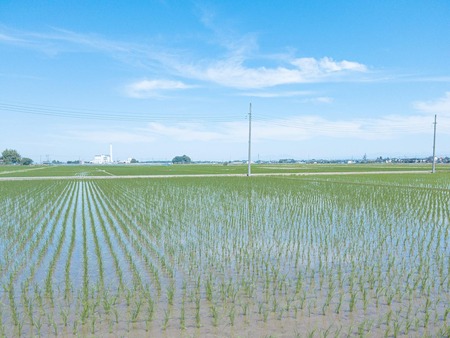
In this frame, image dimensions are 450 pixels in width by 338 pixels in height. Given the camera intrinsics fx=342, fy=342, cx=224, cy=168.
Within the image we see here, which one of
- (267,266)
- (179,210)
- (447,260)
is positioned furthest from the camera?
(179,210)

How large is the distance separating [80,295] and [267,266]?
9.76 ft

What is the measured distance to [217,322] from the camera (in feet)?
13.1

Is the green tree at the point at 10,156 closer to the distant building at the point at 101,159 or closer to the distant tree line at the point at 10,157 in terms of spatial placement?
the distant tree line at the point at 10,157

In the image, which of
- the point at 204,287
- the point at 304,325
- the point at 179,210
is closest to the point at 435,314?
the point at 304,325

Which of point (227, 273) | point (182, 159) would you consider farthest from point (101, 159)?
point (227, 273)

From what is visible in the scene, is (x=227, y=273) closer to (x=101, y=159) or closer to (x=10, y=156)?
(x=10, y=156)

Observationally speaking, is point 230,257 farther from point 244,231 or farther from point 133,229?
point 133,229

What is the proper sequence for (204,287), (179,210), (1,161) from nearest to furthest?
(204,287), (179,210), (1,161)

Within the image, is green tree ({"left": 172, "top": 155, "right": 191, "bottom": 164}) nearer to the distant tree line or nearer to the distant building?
the distant building

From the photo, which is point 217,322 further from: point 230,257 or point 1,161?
point 1,161

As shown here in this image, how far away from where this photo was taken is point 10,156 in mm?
114812

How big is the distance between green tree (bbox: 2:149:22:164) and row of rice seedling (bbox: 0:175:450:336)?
122 meters

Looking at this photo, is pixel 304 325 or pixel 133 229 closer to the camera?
pixel 304 325

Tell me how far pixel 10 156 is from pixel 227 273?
131 m
